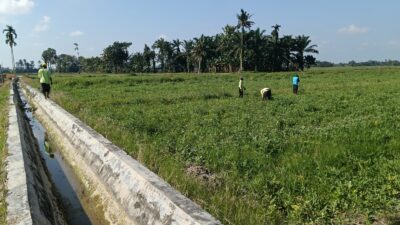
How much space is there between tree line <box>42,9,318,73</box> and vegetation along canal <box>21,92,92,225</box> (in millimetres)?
47684

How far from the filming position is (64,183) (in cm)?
867

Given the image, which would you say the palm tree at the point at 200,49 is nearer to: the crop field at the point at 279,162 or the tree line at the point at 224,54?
the tree line at the point at 224,54

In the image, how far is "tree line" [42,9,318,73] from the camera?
73438 millimetres

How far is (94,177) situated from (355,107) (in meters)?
10.9

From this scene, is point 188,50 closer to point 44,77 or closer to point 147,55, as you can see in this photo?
point 147,55

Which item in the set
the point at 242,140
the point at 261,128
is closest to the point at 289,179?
the point at 242,140

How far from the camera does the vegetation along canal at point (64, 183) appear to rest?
6.72m

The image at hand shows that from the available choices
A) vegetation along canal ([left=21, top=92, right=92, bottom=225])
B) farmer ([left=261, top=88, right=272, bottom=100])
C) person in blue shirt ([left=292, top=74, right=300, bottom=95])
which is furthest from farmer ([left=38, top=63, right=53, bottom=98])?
person in blue shirt ([left=292, top=74, right=300, bottom=95])

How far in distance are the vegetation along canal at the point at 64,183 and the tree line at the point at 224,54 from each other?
156 ft

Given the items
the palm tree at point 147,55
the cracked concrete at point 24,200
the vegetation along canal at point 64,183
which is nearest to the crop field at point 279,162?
the vegetation along canal at point 64,183

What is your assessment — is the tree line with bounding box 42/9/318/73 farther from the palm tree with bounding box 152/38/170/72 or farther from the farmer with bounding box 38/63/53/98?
the farmer with bounding box 38/63/53/98

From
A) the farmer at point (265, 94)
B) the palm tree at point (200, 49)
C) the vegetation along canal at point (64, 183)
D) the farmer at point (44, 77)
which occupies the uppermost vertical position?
the palm tree at point (200, 49)

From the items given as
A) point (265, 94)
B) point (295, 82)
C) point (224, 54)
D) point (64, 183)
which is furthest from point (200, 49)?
point (64, 183)

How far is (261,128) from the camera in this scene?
424 inches
